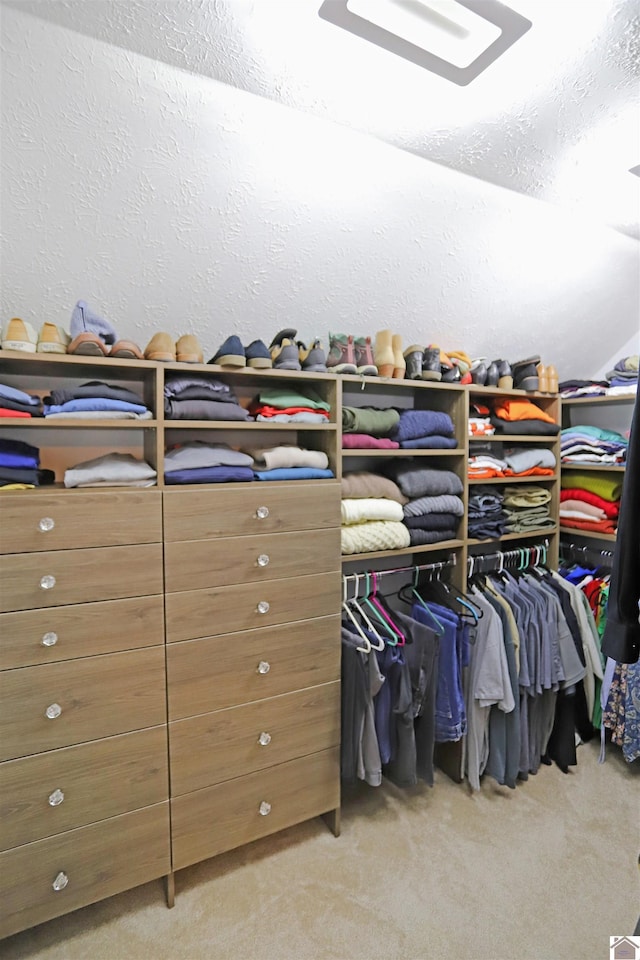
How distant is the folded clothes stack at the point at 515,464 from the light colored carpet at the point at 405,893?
1474mm

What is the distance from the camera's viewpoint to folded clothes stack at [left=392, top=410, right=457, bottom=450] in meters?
2.33

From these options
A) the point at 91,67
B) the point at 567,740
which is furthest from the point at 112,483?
the point at 567,740

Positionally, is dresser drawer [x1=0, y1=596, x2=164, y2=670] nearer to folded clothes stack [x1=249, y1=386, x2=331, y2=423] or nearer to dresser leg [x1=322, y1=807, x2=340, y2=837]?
folded clothes stack [x1=249, y1=386, x2=331, y2=423]

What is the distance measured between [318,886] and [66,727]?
107 centimetres

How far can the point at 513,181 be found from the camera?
2.00 meters

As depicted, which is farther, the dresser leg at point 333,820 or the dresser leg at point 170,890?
the dresser leg at point 333,820

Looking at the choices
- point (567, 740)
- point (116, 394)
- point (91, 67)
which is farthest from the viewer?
point (567, 740)

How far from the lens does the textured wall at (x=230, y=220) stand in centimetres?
144

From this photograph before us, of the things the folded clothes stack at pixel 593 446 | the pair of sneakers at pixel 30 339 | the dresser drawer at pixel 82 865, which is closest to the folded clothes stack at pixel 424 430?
the folded clothes stack at pixel 593 446

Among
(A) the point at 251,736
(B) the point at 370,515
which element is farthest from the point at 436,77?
(A) the point at 251,736

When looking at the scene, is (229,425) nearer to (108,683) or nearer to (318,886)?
(108,683)

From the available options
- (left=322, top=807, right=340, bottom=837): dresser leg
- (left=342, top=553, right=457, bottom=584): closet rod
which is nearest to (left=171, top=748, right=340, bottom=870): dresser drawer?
(left=322, top=807, right=340, bottom=837): dresser leg

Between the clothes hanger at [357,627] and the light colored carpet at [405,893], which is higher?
the clothes hanger at [357,627]

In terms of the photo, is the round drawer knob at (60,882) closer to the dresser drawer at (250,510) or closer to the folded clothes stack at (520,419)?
the dresser drawer at (250,510)
